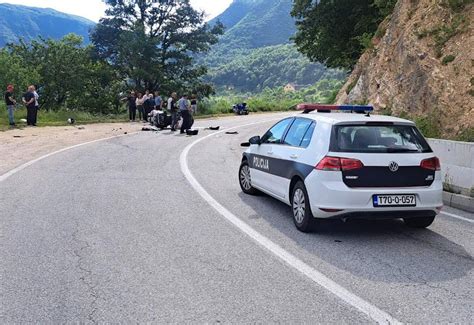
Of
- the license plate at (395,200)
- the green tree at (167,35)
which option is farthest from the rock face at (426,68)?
the green tree at (167,35)

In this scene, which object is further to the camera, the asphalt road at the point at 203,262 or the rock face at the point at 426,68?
the rock face at the point at 426,68

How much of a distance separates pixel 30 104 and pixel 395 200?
20.1m

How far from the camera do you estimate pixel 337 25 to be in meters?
28.3

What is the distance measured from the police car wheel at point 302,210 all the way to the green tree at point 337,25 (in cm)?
2080

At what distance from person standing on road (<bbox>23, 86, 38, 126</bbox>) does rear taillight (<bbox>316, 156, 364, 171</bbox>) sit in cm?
1914

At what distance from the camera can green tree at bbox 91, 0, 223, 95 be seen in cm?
4803

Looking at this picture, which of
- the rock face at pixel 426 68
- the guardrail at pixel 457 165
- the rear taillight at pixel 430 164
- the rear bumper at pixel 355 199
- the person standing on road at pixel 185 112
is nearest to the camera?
the rear bumper at pixel 355 199

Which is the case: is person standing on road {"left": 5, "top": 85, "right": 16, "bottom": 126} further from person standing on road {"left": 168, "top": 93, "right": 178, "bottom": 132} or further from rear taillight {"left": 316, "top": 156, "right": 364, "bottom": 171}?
rear taillight {"left": 316, "top": 156, "right": 364, "bottom": 171}

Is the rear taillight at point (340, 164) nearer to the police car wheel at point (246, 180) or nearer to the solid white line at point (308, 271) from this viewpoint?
the solid white line at point (308, 271)

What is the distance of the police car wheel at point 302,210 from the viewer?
607 cm

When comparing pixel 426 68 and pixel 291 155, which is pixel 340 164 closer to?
pixel 291 155

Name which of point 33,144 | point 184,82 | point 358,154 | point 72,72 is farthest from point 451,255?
point 72,72

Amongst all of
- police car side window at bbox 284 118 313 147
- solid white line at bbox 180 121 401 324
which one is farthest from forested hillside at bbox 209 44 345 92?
solid white line at bbox 180 121 401 324

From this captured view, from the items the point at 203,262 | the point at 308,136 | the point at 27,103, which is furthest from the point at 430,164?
the point at 27,103
